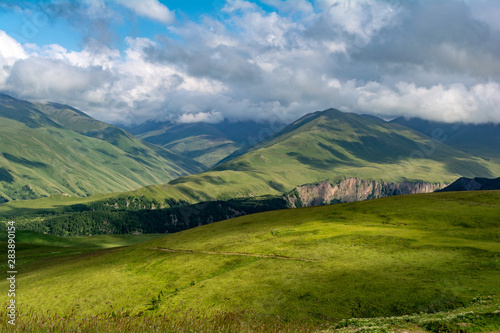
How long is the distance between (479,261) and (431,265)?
5.40 metres

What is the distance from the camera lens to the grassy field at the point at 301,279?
26.1 meters

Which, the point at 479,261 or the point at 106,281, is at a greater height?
the point at 479,261

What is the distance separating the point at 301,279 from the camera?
39.2 m

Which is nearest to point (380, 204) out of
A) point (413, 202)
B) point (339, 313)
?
point (413, 202)

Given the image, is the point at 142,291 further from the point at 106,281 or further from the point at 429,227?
the point at 429,227

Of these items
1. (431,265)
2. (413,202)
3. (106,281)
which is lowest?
(106,281)

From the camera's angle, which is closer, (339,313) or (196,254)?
(339,313)

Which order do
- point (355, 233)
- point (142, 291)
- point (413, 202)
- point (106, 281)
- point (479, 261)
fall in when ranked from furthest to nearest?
point (413, 202)
point (355, 233)
point (106, 281)
point (142, 291)
point (479, 261)

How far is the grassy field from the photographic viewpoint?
85.7 feet

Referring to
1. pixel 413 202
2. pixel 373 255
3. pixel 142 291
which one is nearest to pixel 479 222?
pixel 413 202

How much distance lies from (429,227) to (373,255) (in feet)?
77.3

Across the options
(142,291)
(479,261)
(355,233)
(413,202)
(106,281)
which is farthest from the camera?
(413,202)

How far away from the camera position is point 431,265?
38688 millimetres

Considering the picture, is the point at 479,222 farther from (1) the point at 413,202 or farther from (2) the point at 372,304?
(2) the point at 372,304
